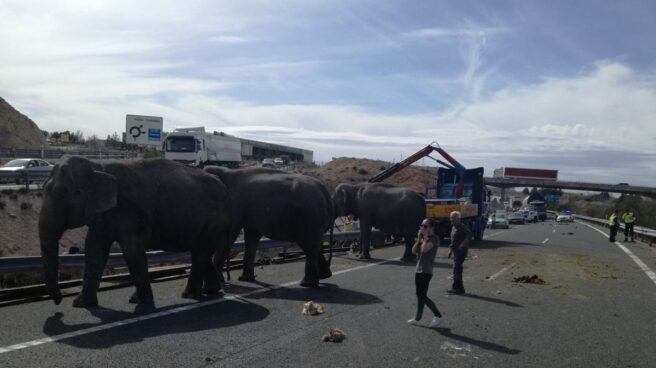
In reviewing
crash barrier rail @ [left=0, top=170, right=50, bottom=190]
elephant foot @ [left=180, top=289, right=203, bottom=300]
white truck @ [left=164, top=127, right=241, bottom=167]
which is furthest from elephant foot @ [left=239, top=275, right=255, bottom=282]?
white truck @ [left=164, top=127, right=241, bottom=167]

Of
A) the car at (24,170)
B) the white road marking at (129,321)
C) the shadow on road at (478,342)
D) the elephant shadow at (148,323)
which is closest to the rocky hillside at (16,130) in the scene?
the car at (24,170)

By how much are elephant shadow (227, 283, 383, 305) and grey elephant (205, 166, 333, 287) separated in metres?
0.50

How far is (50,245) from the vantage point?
325 inches

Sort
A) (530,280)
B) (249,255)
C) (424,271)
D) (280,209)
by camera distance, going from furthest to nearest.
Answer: (530,280) → (249,255) → (280,209) → (424,271)

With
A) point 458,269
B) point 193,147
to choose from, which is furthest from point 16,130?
point 458,269

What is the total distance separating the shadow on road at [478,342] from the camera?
24.3 ft

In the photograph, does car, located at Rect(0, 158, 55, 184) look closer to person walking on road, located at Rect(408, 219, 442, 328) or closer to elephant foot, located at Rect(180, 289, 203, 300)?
elephant foot, located at Rect(180, 289, 203, 300)

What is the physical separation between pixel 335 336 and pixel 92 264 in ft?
12.3

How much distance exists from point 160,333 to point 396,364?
9.38 ft

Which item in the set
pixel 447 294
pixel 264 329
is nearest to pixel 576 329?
pixel 447 294

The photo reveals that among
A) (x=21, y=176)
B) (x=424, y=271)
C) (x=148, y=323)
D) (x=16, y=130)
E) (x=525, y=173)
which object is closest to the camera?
(x=148, y=323)

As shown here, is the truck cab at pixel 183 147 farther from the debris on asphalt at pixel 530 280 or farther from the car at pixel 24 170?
the debris on asphalt at pixel 530 280

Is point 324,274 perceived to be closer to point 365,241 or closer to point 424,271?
point 424,271

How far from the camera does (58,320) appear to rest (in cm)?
795
